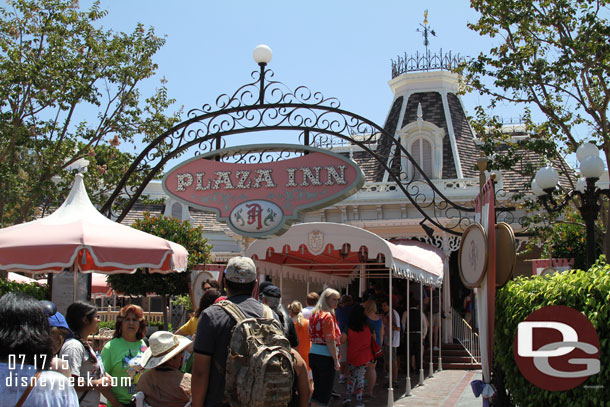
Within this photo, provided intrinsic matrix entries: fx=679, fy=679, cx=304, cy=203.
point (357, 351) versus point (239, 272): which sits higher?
point (239, 272)

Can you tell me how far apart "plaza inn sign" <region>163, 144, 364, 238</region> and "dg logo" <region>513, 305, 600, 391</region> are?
4.07 m

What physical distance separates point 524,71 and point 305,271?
5.89 m

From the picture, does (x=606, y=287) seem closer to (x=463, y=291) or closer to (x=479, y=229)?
(x=479, y=229)

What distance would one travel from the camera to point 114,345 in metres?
6.29

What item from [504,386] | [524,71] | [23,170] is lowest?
[504,386]

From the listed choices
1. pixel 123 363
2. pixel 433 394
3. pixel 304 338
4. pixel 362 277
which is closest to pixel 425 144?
pixel 362 277

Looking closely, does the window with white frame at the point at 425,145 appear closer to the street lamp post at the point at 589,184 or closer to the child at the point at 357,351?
the child at the point at 357,351

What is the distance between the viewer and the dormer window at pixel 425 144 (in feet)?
74.2

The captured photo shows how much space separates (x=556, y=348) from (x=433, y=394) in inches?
269

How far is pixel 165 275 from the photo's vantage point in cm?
1589

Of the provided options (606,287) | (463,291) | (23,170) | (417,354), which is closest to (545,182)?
(606,287)

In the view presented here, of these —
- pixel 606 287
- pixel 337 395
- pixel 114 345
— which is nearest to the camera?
pixel 606 287

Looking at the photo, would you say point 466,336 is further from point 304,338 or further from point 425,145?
point 304,338

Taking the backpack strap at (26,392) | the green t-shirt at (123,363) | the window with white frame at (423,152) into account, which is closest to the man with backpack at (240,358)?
the backpack strap at (26,392)
